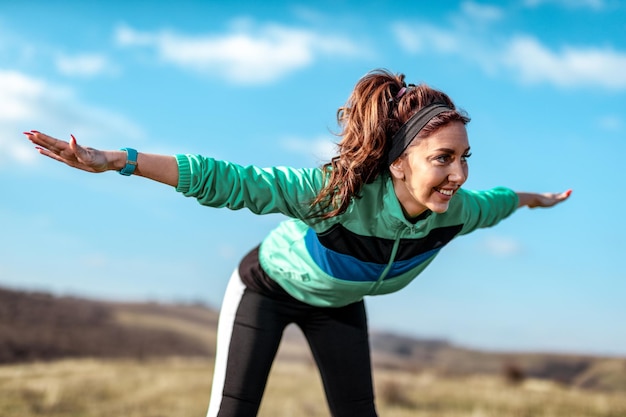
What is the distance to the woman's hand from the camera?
273 centimetres

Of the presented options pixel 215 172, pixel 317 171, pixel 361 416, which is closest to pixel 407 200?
pixel 317 171

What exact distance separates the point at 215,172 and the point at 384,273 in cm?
113

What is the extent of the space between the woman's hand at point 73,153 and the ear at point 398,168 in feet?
4.43

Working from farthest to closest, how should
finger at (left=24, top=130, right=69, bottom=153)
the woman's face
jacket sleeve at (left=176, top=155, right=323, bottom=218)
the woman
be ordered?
the woman's face < the woman < jacket sleeve at (left=176, top=155, right=323, bottom=218) < finger at (left=24, top=130, right=69, bottom=153)

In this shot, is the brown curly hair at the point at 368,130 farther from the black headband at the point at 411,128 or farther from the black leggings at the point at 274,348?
the black leggings at the point at 274,348

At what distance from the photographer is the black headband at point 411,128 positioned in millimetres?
3355

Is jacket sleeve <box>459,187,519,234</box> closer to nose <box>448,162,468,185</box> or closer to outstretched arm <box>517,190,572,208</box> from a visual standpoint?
outstretched arm <box>517,190,572,208</box>

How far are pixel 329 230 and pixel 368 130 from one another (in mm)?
538

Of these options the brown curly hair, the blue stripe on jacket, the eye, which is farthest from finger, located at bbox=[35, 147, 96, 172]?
the eye

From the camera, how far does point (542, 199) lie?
4.81m

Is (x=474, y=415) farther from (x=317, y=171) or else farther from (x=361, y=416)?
(x=317, y=171)

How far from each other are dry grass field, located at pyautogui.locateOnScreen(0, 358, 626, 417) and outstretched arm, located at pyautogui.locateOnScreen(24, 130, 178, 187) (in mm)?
5619

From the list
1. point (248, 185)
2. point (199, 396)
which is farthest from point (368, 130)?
point (199, 396)

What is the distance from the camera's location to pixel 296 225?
3.76 meters
